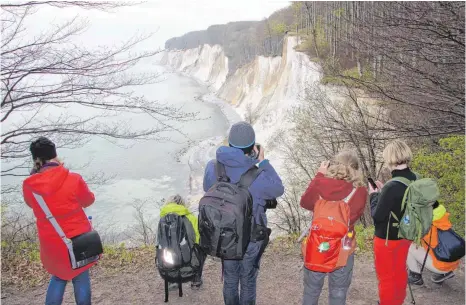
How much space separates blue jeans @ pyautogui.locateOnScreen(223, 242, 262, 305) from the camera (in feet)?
9.66

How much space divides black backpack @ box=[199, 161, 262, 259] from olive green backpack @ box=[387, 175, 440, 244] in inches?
50.7

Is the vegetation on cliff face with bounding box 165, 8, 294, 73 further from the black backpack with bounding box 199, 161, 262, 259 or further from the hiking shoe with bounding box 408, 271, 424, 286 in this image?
the black backpack with bounding box 199, 161, 262, 259

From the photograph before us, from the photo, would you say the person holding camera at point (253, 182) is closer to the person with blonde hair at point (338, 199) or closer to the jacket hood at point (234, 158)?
the jacket hood at point (234, 158)

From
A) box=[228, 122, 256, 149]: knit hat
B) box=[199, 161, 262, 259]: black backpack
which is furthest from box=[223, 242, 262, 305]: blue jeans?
box=[228, 122, 256, 149]: knit hat

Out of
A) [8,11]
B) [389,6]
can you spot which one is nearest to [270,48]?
[389,6]

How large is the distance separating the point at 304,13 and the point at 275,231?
3417 centimetres

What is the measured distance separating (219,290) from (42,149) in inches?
104

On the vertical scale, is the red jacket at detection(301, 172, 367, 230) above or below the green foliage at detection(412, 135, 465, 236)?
above

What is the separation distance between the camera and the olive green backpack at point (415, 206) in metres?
2.92

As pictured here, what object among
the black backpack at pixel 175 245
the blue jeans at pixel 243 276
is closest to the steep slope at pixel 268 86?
the black backpack at pixel 175 245

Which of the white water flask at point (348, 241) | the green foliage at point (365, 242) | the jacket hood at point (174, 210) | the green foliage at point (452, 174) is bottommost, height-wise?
the green foliage at point (365, 242)

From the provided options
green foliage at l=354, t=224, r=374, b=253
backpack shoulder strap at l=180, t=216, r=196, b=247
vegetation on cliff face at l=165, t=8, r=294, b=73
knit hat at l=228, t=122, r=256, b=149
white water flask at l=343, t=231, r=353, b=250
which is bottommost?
green foliage at l=354, t=224, r=374, b=253

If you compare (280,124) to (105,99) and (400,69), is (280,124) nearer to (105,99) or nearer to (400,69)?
(400,69)

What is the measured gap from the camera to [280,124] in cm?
2600
